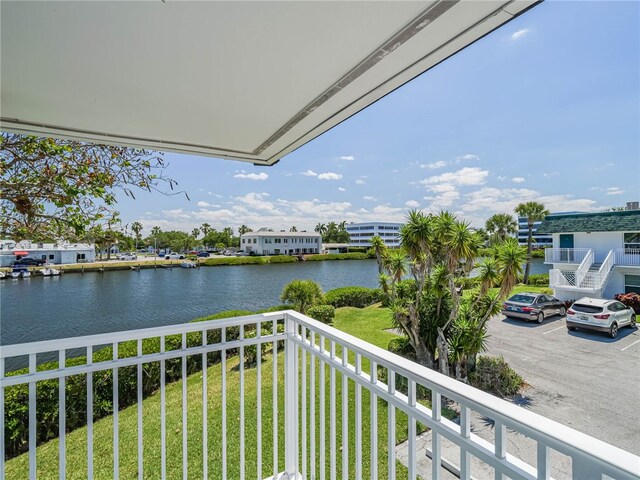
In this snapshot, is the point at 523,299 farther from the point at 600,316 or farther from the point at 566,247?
the point at 566,247

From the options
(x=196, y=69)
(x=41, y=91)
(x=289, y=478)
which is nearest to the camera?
(x=196, y=69)

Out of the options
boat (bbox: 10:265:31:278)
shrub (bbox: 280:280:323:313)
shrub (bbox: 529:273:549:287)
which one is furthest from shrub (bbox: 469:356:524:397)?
boat (bbox: 10:265:31:278)

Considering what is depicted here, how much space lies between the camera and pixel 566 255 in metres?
13.0

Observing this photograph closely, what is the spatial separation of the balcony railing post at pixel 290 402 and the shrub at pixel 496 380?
173 inches

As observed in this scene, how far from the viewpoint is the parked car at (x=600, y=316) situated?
7992 millimetres

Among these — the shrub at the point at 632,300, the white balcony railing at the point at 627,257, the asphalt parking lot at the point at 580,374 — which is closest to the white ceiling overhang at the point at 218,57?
the asphalt parking lot at the point at 580,374

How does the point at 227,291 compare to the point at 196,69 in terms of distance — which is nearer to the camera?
the point at 196,69

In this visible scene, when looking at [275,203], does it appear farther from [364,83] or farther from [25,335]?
[364,83]

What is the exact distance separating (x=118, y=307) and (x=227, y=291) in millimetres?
5903

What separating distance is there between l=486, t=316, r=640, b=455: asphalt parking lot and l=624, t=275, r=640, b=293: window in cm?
414

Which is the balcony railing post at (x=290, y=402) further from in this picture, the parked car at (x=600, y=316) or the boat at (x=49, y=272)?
the boat at (x=49, y=272)

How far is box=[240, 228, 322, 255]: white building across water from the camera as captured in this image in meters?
40.9

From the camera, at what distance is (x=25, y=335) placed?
38.9 feet

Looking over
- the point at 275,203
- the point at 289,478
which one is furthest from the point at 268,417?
the point at 275,203
